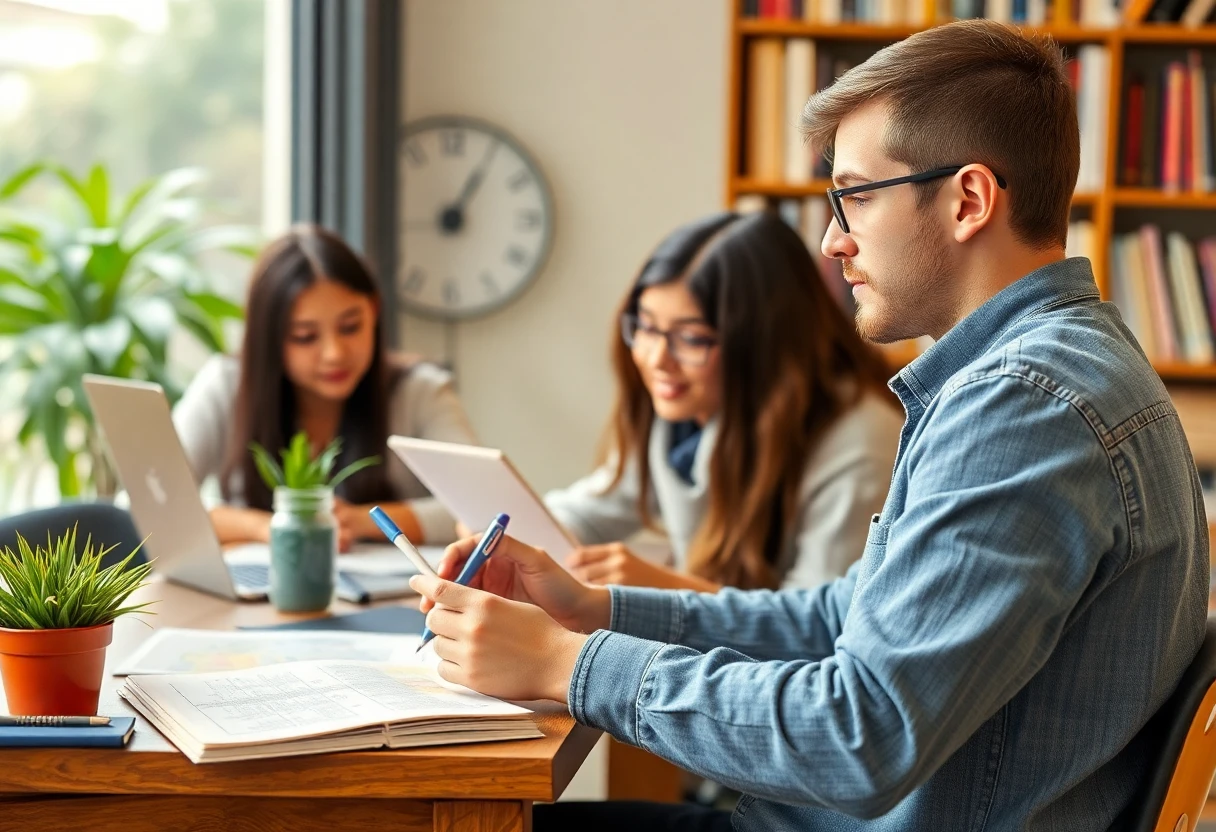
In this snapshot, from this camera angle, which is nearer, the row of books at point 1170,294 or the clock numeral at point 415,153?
the row of books at point 1170,294

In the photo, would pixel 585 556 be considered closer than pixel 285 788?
No

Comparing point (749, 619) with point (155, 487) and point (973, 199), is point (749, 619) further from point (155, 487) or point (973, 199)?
point (155, 487)

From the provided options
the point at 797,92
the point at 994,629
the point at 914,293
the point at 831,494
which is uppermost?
the point at 797,92

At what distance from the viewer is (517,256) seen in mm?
3730

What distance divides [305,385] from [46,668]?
1.53 m

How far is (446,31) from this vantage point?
372 centimetres

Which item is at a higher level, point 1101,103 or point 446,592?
point 1101,103

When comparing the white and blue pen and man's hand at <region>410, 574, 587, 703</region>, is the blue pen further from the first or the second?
man's hand at <region>410, 574, 587, 703</region>

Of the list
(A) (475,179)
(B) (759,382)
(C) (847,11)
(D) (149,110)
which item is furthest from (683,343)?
(D) (149,110)

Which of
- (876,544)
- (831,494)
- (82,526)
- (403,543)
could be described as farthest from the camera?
(831,494)

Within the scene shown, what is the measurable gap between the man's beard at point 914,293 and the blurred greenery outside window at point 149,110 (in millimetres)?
2286

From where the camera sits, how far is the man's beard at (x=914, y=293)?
1.07 m

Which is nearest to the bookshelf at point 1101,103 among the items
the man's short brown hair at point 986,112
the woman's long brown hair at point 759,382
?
the woman's long brown hair at point 759,382

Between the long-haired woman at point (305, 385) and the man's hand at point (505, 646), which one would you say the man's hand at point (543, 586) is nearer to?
the man's hand at point (505, 646)
